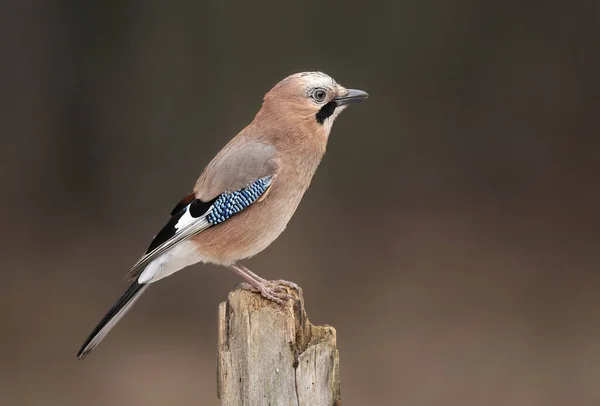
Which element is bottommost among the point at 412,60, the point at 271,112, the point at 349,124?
the point at 271,112

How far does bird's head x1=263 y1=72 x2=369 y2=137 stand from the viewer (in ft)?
13.8

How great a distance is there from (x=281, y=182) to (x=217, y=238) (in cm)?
35

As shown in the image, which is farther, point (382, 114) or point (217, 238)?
point (382, 114)

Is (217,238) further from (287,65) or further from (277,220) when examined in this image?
(287,65)

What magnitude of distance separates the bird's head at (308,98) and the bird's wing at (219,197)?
0.81 feet

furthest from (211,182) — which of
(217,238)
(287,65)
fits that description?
(287,65)

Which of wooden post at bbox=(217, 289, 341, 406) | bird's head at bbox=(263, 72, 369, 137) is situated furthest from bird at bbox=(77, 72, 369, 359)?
wooden post at bbox=(217, 289, 341, 406)

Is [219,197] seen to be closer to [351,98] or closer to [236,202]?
[236,202]

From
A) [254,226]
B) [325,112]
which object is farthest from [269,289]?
[325,112]

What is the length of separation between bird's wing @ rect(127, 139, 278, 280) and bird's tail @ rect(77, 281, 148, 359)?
7 centimetres

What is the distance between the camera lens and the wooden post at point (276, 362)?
11.3 ft

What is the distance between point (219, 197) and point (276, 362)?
37.0 inches

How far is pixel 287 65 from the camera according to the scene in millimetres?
8172

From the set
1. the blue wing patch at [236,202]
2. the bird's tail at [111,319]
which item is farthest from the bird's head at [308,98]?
the bird's tail at [111,319]
